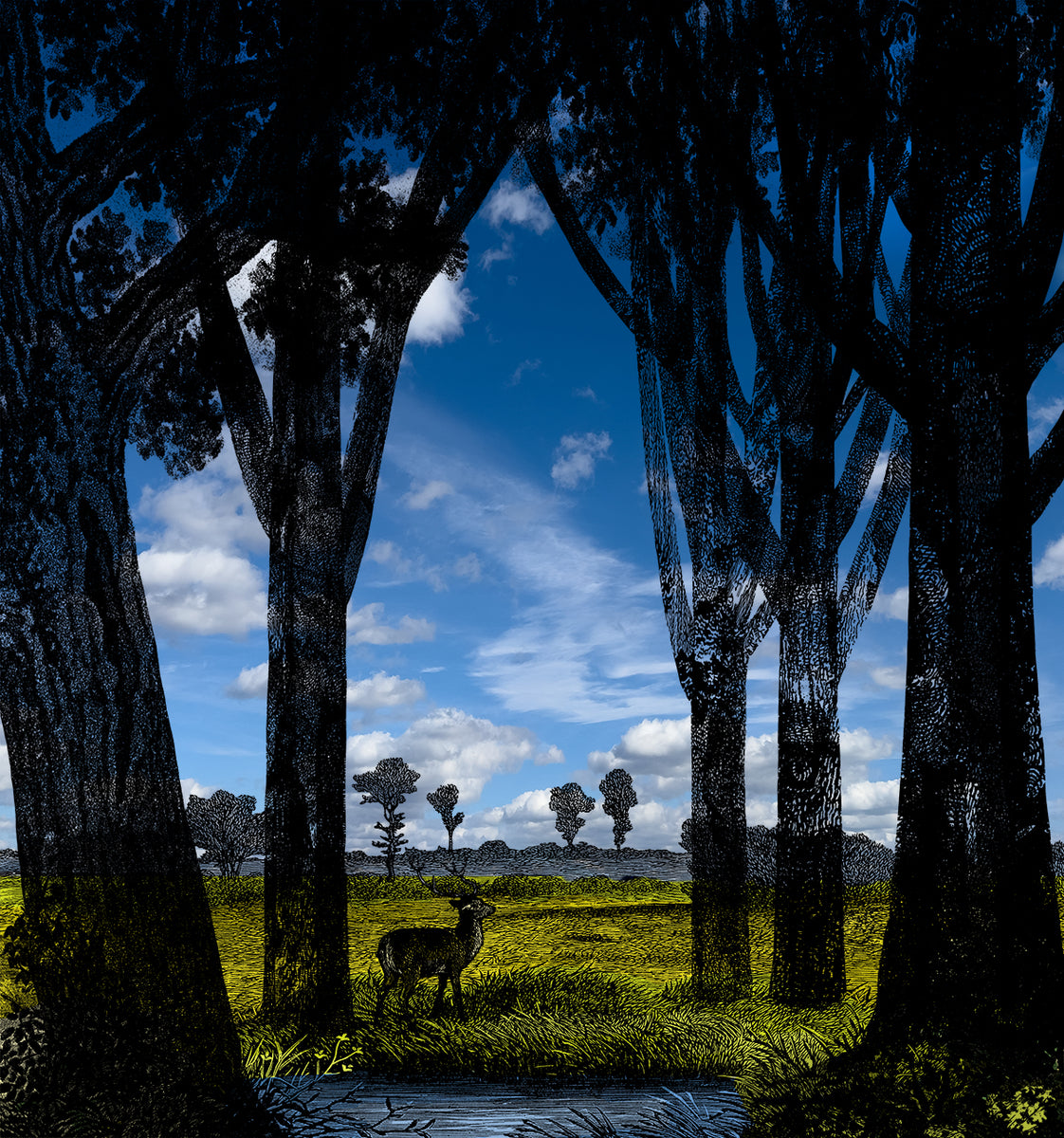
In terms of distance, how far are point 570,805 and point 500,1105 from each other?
20293 millimetres

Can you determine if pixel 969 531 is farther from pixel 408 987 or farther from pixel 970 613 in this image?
pixel 408 987

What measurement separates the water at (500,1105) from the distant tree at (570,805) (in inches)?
773

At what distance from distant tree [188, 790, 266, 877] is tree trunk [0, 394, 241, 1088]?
1534 cm

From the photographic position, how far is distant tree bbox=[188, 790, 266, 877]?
2022 cm

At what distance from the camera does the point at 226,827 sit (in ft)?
66.8

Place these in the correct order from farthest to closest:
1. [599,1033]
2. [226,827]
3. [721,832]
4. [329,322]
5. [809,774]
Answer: [226,827] < [721,832] < [809,774] < [329,322] < [599,1033]

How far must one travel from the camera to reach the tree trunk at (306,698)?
22.9ft

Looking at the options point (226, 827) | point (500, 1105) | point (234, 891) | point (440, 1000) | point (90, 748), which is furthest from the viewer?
point (226, 827)

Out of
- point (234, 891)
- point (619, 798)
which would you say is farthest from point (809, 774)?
point (619, 798)

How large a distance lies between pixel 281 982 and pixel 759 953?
696 cm

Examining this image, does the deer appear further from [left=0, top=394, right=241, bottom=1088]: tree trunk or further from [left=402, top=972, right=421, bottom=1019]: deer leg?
[left=0, top=394, right=241, bottom=1088]: tree trunk

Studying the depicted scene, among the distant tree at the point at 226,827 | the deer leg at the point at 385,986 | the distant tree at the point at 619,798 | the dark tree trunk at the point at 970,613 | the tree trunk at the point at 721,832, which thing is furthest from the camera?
the distant tree at the point at 619,798

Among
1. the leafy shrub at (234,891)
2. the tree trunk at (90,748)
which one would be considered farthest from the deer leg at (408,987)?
the leafy shrub at (234,891)

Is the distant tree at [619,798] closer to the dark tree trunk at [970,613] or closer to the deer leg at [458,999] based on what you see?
the deer leg at [458,999]
